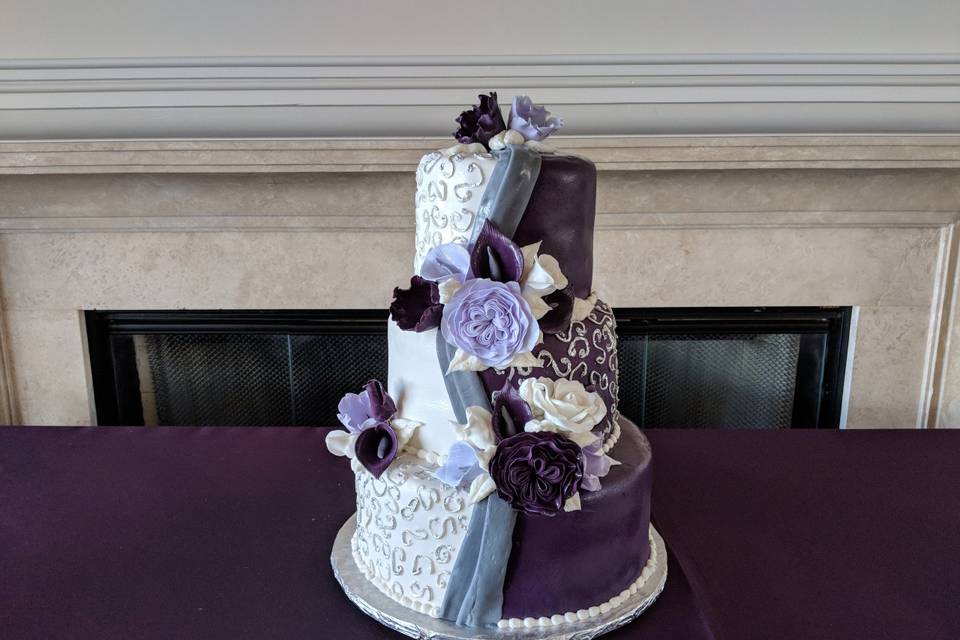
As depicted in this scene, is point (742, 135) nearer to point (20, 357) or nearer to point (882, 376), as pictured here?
point (882, 376)

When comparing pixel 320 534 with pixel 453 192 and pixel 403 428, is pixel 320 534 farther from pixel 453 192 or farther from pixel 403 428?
pixel 453 192

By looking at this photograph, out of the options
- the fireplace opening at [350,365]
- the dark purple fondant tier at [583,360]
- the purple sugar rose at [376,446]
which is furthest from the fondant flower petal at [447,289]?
the fireplace opening at [350,365]

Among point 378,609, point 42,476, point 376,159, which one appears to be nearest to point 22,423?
point 42,476

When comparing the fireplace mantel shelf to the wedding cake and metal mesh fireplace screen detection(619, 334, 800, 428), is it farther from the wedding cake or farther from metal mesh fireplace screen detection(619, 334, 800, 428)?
the wedding cake

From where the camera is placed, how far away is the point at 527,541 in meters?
0.72

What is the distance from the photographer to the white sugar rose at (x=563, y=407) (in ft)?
2.13

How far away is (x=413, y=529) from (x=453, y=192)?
1.36 ft

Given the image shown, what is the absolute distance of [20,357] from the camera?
157cm

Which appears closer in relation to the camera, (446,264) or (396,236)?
(446,264)

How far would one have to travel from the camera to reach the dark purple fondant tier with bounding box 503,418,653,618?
717mm

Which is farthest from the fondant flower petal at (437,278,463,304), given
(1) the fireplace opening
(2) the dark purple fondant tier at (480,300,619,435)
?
(1) the fireplace opening

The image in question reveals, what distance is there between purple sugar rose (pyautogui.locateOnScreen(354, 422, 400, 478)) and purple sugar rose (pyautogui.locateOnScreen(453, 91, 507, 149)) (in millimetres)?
371

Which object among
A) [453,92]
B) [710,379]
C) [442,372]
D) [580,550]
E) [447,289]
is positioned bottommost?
[710,379]

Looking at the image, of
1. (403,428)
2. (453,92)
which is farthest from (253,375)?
(403,428)
